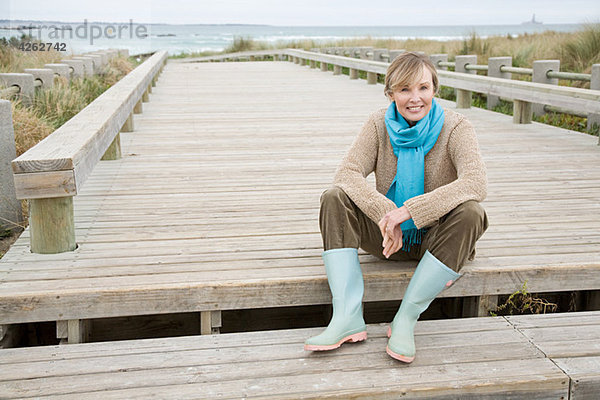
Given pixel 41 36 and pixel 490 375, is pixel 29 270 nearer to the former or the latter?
pixel 490 375

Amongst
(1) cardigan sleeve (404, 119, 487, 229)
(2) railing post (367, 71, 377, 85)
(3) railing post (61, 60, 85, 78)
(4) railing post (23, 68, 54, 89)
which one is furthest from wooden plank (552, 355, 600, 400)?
(2) railing post (367, 71, 377, 85)

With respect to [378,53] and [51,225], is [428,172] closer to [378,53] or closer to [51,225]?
[51,225]

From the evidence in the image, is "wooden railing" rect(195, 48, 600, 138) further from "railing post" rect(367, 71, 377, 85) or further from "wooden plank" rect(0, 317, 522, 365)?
"wooden plank" rect(0, 317, 522, 365)

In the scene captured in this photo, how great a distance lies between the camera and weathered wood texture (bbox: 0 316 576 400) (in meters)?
1.97

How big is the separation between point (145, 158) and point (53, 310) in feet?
8.06

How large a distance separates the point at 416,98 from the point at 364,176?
0.35 metres

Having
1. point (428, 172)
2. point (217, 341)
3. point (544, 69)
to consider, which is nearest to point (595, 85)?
point (544, 69)

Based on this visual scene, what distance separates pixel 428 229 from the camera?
247 cm

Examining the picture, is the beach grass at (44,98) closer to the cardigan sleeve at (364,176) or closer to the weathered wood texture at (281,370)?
the weathered wood texture at (281,370)

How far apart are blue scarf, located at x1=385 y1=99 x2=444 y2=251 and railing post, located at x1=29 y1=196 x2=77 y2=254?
4.34 feet

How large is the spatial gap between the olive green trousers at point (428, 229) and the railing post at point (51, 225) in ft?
3.59

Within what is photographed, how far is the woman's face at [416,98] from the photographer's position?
2373 mm

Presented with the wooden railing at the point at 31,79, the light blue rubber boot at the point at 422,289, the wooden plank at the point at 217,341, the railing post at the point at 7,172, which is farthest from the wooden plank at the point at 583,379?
the wooden railing at the point at 31,79

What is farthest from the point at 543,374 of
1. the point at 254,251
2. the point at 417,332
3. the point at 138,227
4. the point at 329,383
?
the point at 138,227
